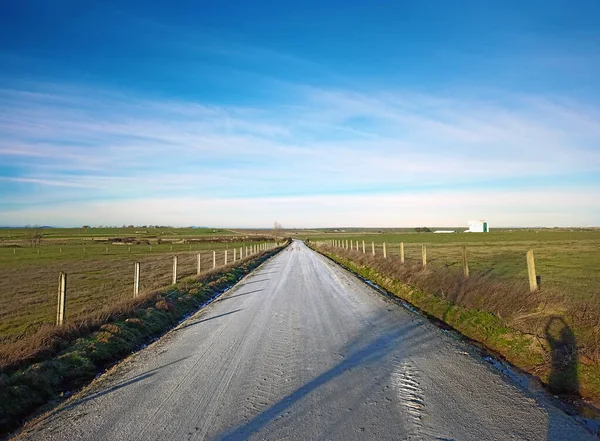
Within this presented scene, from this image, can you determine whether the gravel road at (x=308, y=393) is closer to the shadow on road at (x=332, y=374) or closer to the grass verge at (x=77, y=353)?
the shadow on road at (x=332, y=374)

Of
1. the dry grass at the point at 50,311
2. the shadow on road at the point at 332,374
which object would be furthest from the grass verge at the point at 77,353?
the shadow on road at the point at 332,374

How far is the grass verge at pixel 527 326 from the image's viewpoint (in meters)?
6.38

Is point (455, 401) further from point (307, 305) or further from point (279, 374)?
point (307, 305)

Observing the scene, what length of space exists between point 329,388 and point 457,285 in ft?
29.2

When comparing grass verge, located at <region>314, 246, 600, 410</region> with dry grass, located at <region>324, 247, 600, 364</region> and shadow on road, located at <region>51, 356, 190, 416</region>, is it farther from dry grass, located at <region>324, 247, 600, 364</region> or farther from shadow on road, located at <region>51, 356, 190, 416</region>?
shadow on road, located at <region>51, 356, 190, 416</region>

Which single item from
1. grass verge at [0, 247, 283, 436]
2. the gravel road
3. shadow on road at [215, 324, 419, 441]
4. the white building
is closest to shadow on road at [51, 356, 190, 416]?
the gravel road

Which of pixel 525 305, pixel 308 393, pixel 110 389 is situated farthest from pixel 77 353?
pixel 525 305

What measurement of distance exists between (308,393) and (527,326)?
5.47 meters

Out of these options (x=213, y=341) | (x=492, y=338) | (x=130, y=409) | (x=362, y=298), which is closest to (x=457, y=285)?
(x=362, y=298)

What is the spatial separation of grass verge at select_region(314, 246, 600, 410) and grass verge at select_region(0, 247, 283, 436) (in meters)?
7.62

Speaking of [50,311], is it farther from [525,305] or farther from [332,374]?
[525,305]

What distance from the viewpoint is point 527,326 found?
8.43 metres

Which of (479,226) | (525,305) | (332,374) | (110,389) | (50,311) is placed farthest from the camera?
(479,226)

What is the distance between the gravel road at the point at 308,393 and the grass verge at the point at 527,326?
72 cm
